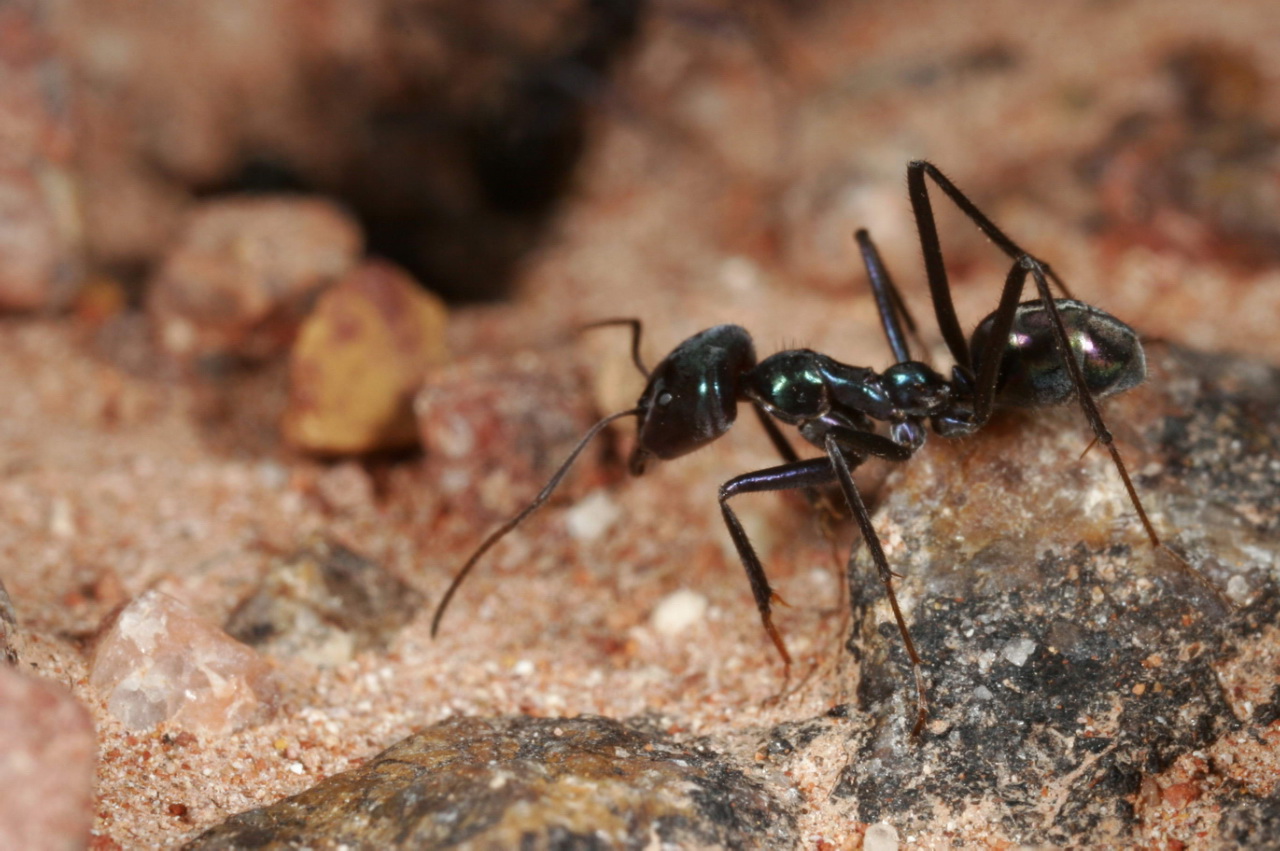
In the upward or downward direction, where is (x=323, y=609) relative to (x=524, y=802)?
upward

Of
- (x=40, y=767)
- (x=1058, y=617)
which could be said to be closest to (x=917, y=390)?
(x=1058, y=617)

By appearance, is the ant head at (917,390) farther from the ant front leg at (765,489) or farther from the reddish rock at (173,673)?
the reddish rock at (173,673)

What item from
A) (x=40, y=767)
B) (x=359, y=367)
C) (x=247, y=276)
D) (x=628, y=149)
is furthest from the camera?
(x=628, y=149)

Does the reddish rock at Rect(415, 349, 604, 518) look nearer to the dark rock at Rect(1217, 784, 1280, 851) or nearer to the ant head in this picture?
the ant head

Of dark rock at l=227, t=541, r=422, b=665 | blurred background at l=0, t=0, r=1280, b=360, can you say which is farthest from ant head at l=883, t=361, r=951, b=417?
dark rock at l=227, t=541, r=422, b=665

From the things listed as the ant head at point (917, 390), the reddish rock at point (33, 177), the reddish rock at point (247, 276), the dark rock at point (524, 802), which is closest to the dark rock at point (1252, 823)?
the dark rock at point (524, 802)

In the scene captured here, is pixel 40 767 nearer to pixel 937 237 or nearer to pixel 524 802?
pixel 524 802
